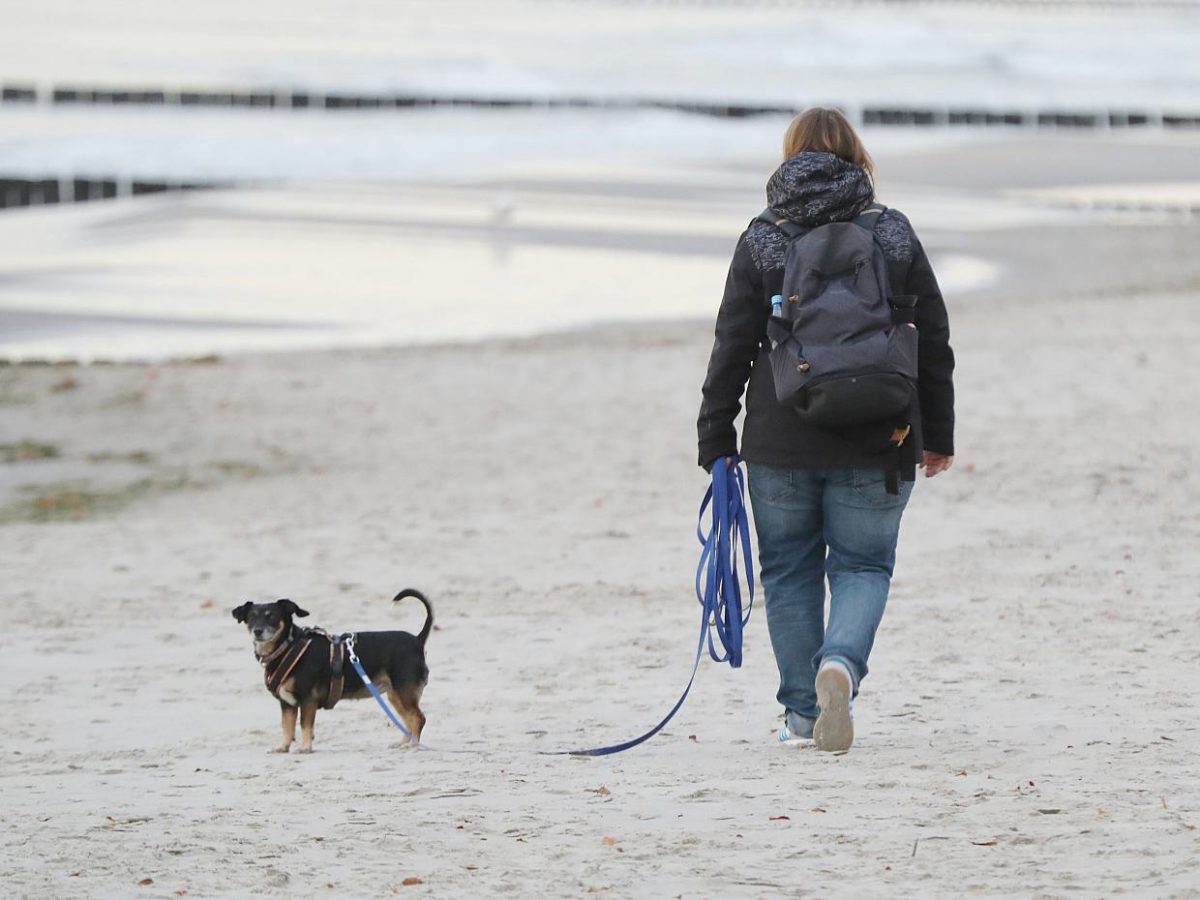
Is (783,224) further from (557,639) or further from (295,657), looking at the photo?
(557,639)

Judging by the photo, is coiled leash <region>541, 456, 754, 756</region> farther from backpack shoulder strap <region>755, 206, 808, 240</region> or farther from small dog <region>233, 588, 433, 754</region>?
backpack shoulder strap <region>755, 206, 808, 240</region>

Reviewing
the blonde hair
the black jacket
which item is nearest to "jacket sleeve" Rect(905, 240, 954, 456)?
the black jacket

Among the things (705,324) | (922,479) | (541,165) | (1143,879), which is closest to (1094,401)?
(922,479)

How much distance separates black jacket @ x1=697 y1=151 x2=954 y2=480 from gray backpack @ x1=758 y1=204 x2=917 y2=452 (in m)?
0.06

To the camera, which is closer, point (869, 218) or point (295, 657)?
point (869, 218)

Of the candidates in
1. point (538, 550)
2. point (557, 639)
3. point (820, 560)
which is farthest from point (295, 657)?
point (538, 550)

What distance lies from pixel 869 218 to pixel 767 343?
16.6 inches

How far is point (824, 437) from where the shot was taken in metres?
5.06

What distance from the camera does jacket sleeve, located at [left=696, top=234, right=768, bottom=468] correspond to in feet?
16.7

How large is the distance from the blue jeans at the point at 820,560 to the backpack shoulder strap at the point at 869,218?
0.63 m

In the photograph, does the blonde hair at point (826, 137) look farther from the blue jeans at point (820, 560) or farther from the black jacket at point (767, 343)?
the blue jeans at point (820, 560)

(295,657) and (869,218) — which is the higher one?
(869,218)

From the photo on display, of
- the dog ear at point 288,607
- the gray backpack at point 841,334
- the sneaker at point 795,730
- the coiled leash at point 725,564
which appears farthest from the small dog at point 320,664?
the gray backpack at point 841,334

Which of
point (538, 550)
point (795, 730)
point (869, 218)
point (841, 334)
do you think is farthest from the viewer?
point (538, 550)
